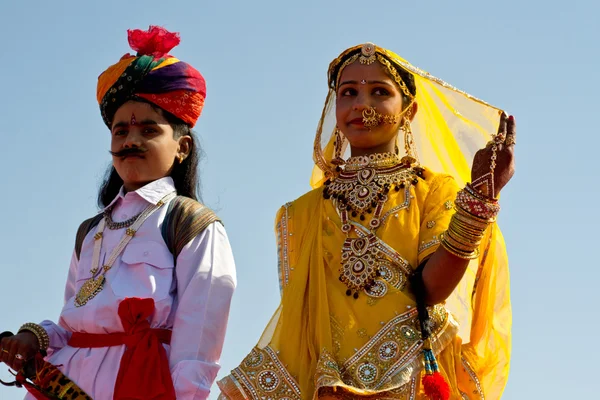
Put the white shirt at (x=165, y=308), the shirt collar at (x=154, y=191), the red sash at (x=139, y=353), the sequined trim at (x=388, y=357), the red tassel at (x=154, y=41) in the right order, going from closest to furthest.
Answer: the sequined trim at (x=388, y=357), the red sash at (x=139, y=353), the white shirt at (x=165, y=308), the shirt collar at (x=154, y=191), the red tassel at (x=154, y=41)

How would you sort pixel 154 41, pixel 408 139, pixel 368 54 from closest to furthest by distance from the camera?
1. pixel 368 54
2. pixel 408 139
3. pixel 154 41

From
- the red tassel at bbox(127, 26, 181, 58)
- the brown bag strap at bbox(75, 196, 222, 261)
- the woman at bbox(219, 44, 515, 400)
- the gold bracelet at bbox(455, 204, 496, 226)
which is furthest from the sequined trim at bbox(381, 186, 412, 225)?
the red tassel at bbox(127, 26, 181, 58)

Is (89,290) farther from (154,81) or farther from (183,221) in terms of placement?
(154,81)

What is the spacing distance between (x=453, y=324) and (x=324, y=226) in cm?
89

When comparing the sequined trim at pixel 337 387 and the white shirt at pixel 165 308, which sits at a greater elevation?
the white shirt at pixel 165 308

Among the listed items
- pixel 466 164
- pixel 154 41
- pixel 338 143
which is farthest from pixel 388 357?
pixel 154 41

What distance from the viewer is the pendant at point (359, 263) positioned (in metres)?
5.85

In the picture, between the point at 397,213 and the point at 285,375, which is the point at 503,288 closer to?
the point at 397,213

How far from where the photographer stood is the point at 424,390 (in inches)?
219

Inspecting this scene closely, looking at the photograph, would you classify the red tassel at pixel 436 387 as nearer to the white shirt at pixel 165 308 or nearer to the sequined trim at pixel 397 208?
the sequined trim at pixel 397 208

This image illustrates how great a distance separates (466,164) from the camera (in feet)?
21.2

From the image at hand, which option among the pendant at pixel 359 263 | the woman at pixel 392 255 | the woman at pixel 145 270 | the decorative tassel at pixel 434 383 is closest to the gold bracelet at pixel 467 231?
the woman at pixel 392 255

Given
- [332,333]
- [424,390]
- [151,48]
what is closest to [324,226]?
[332,333]

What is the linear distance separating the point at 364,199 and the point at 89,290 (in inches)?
62.1
